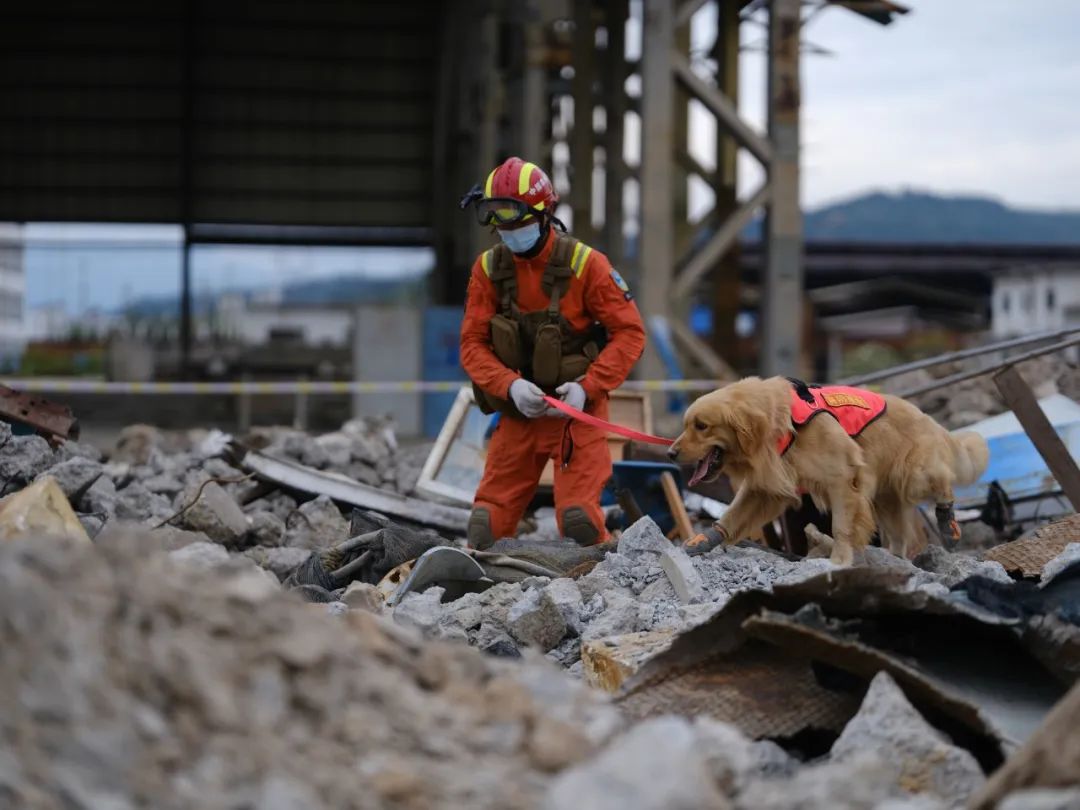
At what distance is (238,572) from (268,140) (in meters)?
27.0

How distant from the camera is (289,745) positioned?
107 inches

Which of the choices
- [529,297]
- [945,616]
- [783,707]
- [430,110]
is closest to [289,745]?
[783,707]

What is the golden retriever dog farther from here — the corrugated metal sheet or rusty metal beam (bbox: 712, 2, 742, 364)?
the corrugated metal sheet

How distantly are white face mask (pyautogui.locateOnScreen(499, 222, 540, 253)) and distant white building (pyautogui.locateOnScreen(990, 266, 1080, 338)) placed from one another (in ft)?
110

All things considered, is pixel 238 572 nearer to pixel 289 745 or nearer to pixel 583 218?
pixel 289 745

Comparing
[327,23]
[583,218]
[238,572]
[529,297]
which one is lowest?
[238,572]

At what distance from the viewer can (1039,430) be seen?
7879 mm

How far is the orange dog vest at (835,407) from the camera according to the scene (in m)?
6.71

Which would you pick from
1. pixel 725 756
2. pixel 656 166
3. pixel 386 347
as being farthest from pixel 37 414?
pixel 386 347

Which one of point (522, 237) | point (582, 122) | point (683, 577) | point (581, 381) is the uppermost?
point (582, 122)

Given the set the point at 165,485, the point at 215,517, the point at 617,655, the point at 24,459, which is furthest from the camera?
the point at 165,485

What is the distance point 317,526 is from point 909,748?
5.12m

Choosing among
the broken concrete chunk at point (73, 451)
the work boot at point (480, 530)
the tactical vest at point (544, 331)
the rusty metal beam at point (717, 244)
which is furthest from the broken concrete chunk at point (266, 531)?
the rusty metal beam at point (717, 244)

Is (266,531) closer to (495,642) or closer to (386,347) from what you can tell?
(495,642)
